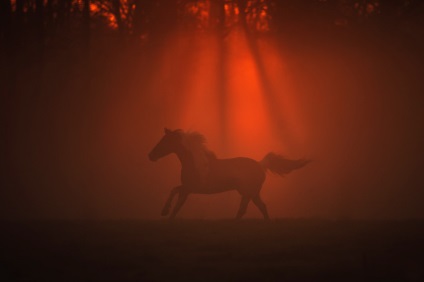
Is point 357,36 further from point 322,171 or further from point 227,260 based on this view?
point 227,260

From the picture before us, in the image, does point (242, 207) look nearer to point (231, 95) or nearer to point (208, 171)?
point (208, 171)

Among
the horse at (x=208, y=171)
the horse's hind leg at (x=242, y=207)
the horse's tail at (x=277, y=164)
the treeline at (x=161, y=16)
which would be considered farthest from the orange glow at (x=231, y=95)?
the horse's hind leg at (x=242, y=207)

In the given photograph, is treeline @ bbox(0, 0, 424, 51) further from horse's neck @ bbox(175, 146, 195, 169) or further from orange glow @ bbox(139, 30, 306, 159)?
horse's neck @ bbox(175, 146, 195, 169)

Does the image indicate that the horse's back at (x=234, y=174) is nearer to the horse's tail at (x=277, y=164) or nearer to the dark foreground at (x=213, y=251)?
the horse's tail at (x=277, y=164)

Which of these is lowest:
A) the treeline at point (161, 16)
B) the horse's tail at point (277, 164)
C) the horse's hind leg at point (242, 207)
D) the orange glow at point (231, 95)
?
the orange glow at point (231, 95)

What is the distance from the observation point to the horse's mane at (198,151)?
19031 mm

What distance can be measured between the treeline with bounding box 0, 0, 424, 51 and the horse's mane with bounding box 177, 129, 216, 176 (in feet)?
50.4

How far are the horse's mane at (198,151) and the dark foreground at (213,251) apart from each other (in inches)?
80.8

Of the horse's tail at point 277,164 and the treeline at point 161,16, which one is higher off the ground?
the treeline at point 161,16

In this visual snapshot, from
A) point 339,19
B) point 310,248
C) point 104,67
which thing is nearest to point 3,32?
point 104,67

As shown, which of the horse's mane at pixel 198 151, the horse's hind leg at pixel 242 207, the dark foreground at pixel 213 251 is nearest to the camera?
the dark foreground at pixel 213 251

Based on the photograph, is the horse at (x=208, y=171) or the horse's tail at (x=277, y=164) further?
the horse's tail at (x=277, y=164)

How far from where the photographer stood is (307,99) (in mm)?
44906

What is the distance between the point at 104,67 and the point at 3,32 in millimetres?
6797
